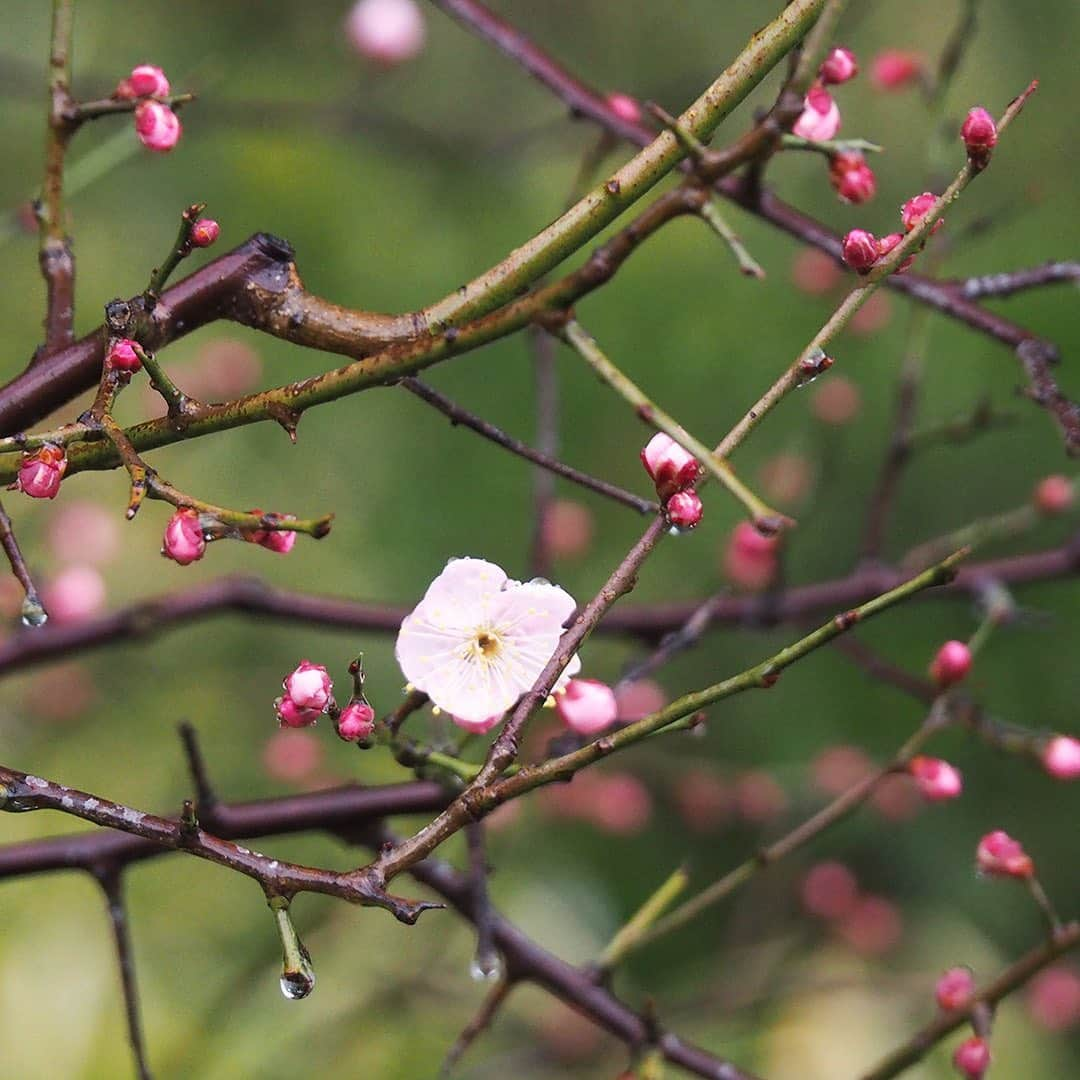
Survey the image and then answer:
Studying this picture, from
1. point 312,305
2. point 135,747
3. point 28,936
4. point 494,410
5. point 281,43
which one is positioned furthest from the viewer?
point 281,43

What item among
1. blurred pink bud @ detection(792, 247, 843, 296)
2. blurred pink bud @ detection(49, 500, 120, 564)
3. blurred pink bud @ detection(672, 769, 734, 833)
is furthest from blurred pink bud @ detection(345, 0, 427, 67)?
blurred pink bud @ detection(672, 769, 734, 833)

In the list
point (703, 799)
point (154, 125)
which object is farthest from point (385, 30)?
point (154, 125)

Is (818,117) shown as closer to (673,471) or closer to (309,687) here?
(673,471)

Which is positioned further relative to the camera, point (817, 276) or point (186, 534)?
point (817, 276)

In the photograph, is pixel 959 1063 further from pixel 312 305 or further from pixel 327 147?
pixel 327 147

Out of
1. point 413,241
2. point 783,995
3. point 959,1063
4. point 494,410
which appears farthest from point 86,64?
point 959,1063

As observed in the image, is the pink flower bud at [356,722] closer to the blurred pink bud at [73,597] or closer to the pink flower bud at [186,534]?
the pink flower bud at [186,534]

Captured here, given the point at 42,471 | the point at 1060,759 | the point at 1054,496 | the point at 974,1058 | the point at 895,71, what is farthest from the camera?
the point at 895,71
